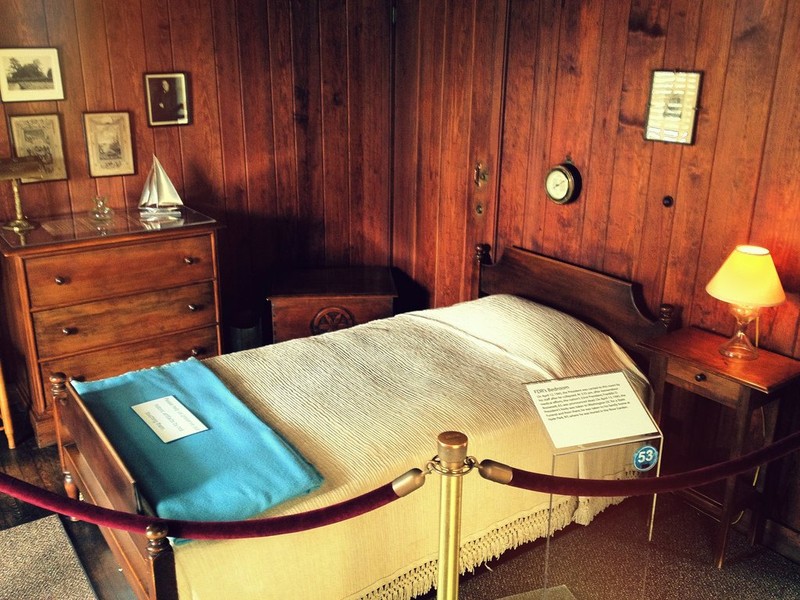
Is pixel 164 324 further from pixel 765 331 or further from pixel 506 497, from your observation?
pixel 765 331

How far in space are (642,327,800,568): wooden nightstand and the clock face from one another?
0.82 m

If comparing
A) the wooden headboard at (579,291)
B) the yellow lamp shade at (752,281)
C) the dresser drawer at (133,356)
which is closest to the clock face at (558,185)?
the wooden headboard at (579,291)

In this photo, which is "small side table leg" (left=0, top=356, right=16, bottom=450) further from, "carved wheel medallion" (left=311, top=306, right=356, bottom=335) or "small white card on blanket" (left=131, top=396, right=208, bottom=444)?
"carved wheel medallion" (left=311, top=306, right=356, bottom=335)

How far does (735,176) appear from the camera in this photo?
2783 mm

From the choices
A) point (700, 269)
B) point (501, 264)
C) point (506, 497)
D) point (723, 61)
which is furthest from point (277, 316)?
point (723, 61)

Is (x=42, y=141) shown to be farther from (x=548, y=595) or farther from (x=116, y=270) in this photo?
(x=548, y=595)

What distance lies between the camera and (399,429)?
250cm

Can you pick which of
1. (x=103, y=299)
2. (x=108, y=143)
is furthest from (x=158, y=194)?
(x=103, y=299)

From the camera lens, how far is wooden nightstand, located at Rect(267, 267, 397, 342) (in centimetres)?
404

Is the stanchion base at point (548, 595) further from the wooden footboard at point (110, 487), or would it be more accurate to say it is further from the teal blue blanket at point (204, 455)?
the wooden footboard at point (110, 487)

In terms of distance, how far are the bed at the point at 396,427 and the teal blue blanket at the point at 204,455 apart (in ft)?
0.17

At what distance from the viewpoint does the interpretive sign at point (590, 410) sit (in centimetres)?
219

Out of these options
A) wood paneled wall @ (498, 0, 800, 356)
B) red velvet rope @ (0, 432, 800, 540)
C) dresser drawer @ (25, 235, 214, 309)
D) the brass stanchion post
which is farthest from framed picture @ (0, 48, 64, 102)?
the brass stanchion post

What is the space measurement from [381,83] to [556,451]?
2.92 metres
